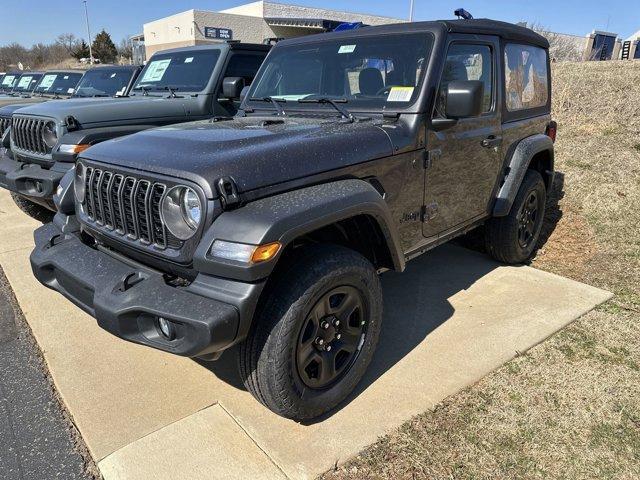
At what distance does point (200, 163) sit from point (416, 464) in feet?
5.57

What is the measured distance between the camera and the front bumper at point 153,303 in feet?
Result: 6.55

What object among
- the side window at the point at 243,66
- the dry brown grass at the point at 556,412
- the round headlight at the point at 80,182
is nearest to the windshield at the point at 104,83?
the side window at the point at 243,66

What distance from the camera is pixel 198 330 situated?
1979mm

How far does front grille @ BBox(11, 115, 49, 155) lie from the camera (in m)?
5.04

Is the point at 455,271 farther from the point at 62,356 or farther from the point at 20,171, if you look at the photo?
the point at 20,171

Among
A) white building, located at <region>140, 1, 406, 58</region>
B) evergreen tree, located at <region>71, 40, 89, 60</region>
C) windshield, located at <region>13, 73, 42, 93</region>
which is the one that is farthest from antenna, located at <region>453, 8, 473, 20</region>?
evergreen tree, located at <region>71, 40, 89, 60</region>

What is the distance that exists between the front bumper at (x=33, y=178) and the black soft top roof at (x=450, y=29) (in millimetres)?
2485

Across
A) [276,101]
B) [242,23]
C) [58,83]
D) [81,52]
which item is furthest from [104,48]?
[276,101]

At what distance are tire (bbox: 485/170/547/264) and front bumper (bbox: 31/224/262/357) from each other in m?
2.90

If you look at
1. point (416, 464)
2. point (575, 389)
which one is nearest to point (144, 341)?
point (416, 464)

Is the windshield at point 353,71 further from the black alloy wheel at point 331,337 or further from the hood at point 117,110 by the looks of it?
the hood at point 117,110

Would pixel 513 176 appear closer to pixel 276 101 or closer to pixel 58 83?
pixel 276 101

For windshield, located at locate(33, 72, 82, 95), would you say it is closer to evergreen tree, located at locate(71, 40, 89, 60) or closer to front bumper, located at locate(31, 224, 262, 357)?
front bumper, located at locate(31, 224, 262, 357)

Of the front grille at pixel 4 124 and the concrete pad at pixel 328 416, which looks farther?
the front grille at pixel 4 124
